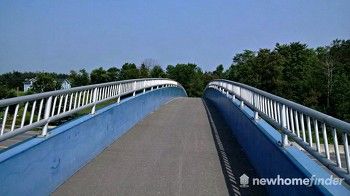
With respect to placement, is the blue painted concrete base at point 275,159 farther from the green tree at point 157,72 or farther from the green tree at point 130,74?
the green tree at point 157,72

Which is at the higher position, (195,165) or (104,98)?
(104,98)

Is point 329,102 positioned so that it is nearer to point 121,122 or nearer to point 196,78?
point 121,122

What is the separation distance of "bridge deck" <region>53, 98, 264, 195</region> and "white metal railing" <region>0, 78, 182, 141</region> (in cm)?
110

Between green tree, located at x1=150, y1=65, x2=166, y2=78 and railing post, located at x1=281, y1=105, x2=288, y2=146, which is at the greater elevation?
green tree, located at x1=150, y1=65, x2=166, y2=78

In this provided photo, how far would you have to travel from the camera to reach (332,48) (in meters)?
94.1

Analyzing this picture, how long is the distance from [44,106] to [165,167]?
2603 millimetres

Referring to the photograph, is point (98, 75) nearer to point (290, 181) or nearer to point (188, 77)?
point (188, 77)

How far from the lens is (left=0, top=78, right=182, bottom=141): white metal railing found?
5.35m

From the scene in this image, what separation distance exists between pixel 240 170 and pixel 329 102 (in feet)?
245

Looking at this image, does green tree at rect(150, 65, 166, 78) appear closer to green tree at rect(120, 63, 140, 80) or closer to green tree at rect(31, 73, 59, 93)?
green tree at rect(120, 63, 140, 80)

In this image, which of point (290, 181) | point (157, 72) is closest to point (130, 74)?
point (157, 72)

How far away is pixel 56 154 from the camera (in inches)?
261

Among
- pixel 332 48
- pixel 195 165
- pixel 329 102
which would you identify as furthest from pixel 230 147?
pixel 332 48

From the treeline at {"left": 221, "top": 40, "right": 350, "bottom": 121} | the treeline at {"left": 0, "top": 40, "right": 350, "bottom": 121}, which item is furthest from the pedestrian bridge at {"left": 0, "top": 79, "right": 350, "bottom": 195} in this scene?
the treeline at {"left": 221, "top": 40, "right": 350, "bottom": 121}
